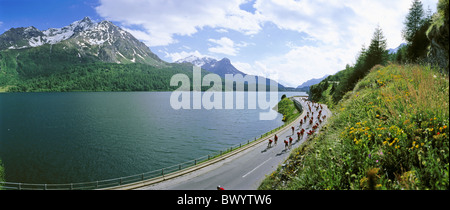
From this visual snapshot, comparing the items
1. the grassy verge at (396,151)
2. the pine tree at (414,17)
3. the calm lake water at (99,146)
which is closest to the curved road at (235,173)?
the calm lake water at (99,146)

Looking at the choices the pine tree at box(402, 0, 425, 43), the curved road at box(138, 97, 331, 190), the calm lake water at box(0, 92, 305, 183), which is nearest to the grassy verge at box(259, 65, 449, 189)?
the curved road at box(138, 97, 331, 190)

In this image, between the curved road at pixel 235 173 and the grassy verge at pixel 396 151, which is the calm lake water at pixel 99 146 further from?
the grassy verge at pixel 396 151

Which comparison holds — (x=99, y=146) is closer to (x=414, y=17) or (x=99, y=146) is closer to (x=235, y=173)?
(x=235, y=173)

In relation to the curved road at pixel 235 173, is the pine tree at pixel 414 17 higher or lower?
higher

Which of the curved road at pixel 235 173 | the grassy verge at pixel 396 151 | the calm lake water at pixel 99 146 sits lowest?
the calm lake water at pixel 99 146

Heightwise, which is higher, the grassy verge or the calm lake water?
the grassy verge

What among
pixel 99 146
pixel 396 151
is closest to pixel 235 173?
pixel 396 151

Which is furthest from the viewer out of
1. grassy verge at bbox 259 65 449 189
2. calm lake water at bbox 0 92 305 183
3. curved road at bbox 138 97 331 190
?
calm lake water at bbox 0 92 305 183

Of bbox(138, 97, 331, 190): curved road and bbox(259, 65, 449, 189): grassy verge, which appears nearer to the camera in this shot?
bbox(259, 65, 449, 189): grassy verge

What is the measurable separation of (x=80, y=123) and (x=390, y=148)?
79.9m

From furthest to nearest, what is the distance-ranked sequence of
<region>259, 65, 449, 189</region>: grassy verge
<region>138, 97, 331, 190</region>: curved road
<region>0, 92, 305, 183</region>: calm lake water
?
1. <region>0, 92, 305, 183</region>: calm lake water
2. <region>138, 97, 331, 190</region>: curved road
3. <region>259, 65, 449, 189</region>: grassy verge

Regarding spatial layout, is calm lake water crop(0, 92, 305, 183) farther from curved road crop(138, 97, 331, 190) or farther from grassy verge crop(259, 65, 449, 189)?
grassy verge crop(259, 65, 449, 189)
